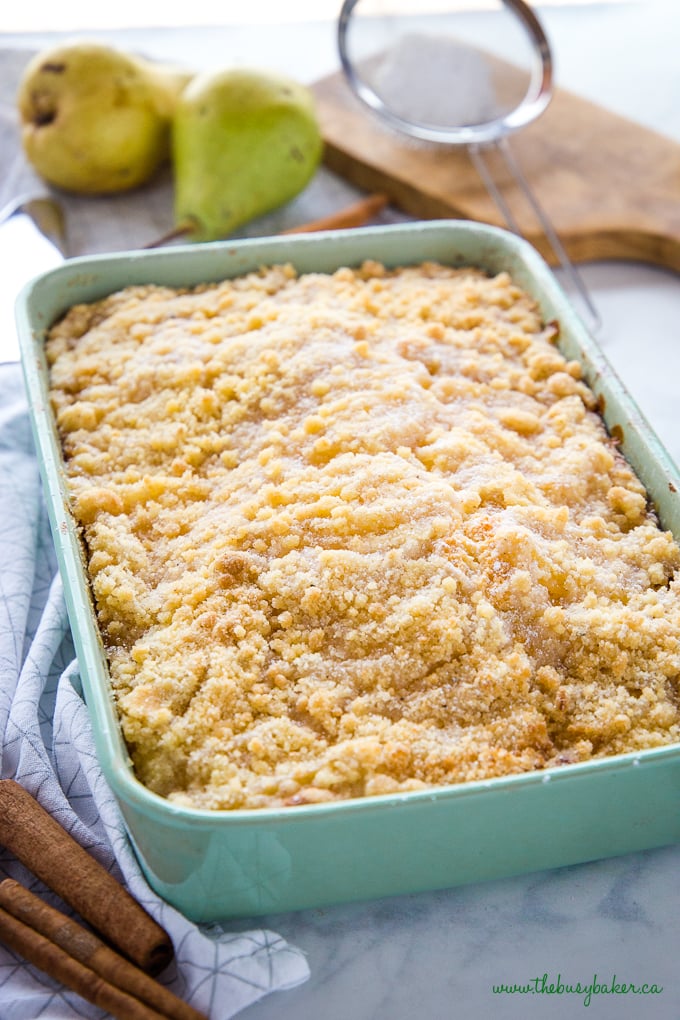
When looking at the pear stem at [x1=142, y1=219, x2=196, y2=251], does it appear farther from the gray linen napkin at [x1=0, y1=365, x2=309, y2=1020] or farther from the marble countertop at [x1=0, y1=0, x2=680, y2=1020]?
the marble countertop at [x1=0, y1=0, x2=680, y2=1020]

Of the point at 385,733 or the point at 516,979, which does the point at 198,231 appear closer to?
the point at 385,733

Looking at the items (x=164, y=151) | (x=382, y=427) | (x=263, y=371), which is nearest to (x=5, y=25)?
(x=164, y=151)

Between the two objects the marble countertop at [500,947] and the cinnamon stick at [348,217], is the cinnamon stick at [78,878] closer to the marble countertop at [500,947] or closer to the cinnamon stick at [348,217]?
the marble countertop at [500,947]

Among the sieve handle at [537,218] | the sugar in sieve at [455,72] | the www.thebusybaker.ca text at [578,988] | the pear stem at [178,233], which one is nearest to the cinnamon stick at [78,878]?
the www.thebusybaker.ca text at [578,988]

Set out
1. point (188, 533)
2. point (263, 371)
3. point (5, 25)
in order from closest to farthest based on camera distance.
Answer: point (188, 533) < point (263, 371) < point (5, 25)

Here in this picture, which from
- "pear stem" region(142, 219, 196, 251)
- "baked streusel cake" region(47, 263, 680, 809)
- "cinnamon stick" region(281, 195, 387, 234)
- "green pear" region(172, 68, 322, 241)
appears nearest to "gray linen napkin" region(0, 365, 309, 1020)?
"baked streusel cake" region(47, 263, 680, 809)

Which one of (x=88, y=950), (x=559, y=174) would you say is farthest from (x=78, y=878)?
(x=559, y=174)
